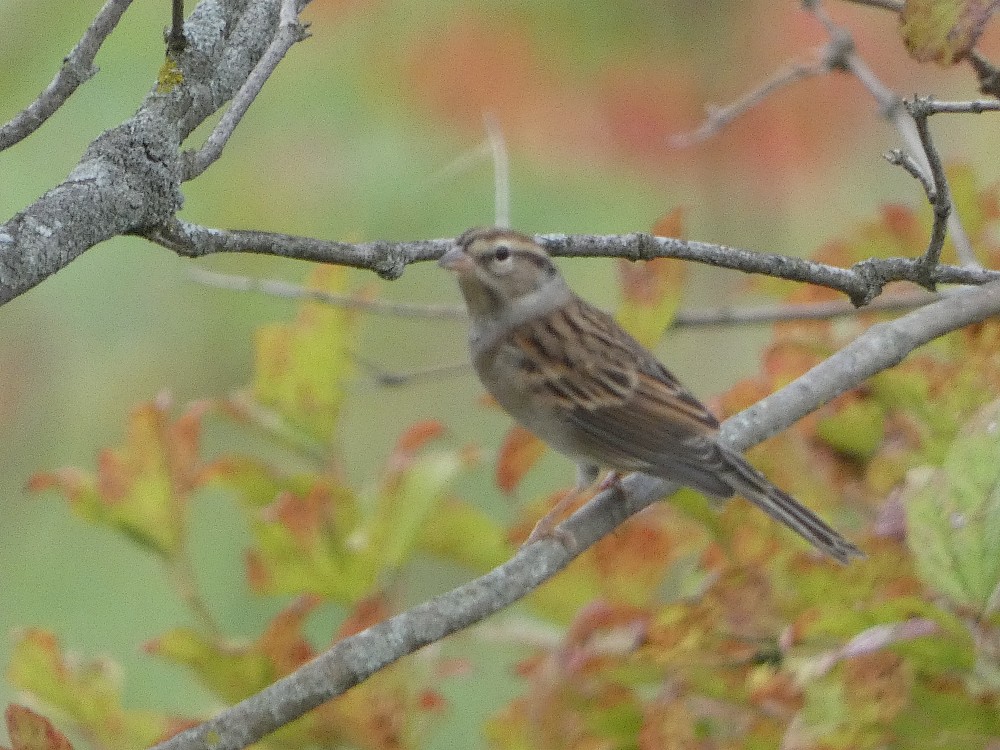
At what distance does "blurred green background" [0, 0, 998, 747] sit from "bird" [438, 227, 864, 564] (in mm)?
2258

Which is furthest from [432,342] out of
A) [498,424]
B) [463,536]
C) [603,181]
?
[463,536]

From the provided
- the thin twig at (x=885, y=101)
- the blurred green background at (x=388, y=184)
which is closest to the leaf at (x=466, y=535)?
the thin twig at (x=885, y=101)

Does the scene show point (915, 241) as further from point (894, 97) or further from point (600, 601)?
point (600, 601)

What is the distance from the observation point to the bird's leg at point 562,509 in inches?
74.5

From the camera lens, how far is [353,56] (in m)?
5.14

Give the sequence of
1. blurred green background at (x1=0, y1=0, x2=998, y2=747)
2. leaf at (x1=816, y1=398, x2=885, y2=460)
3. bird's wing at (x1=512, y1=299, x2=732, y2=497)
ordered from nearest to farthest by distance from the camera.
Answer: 1. leaf at (x1=816, y1=398, x2=885, y2=460)
2. bird's wing at (x1=512, y1=299, x2=732, y2=497)
3. blurred green background at (x1=0, y1=0, x2=998, y2=747)

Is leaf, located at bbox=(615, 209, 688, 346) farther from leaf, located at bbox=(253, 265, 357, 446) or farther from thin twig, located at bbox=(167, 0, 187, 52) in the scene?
thin twig, located at bbox=(167, 0, 187, 52)

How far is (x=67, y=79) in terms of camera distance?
145cm

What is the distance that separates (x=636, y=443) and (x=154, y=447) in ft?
2.89

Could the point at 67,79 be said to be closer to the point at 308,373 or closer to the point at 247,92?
the point at 247,92

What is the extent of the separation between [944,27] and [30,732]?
1334 millimetres

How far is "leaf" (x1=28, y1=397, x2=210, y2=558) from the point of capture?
213 centimetres

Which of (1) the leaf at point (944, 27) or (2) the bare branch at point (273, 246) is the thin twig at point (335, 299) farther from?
(1) the leaf at point (944, 27)

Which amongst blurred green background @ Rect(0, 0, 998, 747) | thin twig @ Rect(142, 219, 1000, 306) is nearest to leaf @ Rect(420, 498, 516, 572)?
thin twig @ Rect(142, 219, 1000, 306)
